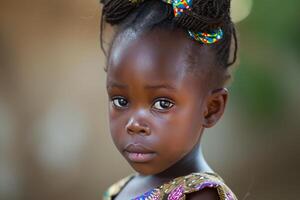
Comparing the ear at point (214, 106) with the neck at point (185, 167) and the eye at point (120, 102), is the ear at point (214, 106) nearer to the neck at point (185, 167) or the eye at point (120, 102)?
the neck at point (185, 167)

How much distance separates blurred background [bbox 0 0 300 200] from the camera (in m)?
3.37

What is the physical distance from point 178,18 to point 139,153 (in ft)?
1.15

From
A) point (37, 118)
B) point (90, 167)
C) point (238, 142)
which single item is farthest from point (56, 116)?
point (238, 142)

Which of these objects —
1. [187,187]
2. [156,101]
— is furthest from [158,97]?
[187,187]

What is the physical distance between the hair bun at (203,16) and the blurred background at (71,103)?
180 cm

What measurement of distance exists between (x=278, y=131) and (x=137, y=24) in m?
1.80

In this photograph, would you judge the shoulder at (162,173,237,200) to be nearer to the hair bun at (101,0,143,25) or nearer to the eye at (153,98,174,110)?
the eye at (153,98,174,110)

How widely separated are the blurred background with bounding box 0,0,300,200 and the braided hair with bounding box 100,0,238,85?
1698 millimetres

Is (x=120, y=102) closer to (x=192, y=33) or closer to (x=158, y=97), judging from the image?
(x=158, y=97)

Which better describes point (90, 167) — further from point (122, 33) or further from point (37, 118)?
point (122, 33)

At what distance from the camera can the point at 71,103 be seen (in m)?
3.61

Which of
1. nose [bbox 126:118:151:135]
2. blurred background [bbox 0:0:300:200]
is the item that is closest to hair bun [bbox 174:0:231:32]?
nose [bbox 126:118:151:135]

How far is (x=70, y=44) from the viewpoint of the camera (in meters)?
3.60

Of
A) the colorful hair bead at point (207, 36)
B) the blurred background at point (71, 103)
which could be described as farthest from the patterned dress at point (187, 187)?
the blurred background at point (71, 103)
